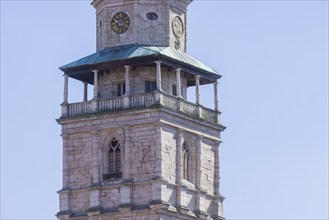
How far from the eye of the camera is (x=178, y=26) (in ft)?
357

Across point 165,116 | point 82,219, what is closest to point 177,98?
point 165,116

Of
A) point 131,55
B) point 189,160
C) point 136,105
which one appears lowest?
point 189,160

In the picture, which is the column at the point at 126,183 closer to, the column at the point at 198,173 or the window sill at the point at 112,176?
the window sill at the point at 112,176

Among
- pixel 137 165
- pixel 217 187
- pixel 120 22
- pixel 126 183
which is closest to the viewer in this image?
pixel 126 183

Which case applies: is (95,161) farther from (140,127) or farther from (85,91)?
(85,91)

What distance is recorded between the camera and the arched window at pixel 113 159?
104m

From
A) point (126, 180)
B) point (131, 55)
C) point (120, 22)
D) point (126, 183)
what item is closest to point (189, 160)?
point (126, 180)

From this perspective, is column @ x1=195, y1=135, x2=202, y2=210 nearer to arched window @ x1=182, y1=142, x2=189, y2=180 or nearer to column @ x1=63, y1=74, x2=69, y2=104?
arched window @ x1=182, y1=142, x2=189, y2=180

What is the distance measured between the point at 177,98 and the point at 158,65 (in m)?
2.62

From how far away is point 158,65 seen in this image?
104062 millimetres

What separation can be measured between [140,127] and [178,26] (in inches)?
343

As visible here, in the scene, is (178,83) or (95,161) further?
(178,83)

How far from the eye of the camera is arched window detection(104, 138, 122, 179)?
104250mm

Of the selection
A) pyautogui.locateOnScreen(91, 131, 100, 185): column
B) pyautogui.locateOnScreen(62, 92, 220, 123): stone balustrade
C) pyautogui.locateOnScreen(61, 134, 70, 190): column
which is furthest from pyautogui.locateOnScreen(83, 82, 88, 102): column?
pyautogui.locateOnScreen(91, 131, 100, 185): column
